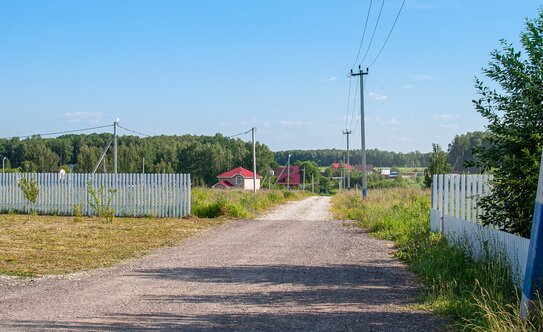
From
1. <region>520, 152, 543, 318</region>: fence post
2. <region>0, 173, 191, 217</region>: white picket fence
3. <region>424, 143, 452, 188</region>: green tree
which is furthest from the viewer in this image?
<region>424, 143, 452, 188</region>: green tree

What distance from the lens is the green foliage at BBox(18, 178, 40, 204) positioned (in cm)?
2177

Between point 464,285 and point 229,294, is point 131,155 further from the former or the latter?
point 464,285

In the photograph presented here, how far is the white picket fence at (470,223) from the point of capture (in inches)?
283

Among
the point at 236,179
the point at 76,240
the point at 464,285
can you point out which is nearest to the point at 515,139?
the point at 464,285

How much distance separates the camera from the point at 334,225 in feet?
66.7

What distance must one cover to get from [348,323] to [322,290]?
1.96m

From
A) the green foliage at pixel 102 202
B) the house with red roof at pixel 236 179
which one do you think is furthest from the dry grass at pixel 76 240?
the house with red roof at pixel 236 179

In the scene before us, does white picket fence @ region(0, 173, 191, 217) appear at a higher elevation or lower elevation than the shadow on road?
higher

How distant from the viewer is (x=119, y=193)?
2209 centimetres

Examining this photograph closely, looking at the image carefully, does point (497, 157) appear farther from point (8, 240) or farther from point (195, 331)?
point (8, 240)

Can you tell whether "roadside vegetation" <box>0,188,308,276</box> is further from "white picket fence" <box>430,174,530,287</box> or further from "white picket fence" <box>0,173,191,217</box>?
"white picket fence" <box>430,174,530,287</box>

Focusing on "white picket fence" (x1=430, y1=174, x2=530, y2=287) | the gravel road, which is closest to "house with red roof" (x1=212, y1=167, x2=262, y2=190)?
"white picket fence" (x1=430, y1=174, x2=530, y2=287)

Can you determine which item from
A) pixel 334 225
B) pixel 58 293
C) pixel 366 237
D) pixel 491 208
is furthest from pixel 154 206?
pixel 491 208

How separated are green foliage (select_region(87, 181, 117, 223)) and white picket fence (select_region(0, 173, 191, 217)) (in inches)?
1.5
